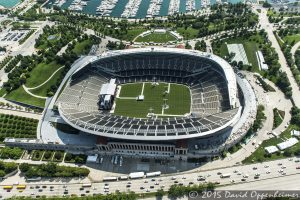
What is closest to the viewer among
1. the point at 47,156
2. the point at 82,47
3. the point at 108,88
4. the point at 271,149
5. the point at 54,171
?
the point at 54,171

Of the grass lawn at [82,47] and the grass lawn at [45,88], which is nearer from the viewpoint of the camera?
the grass lawn at [45,88]

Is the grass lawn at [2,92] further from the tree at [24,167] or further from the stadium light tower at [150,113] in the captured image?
the stadium light tower at [150,113]

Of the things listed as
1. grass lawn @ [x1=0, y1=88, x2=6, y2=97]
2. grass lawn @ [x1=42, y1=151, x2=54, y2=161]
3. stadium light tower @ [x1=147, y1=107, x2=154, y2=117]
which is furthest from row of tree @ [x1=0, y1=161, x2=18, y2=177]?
stadium light tower @ [x1=147, y1=107, x2=154, y2=117]

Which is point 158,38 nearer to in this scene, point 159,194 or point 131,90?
point 131,90

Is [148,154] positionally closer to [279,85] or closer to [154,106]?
[154,106]

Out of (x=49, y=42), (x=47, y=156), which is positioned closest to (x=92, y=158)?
(x=47, y=156)

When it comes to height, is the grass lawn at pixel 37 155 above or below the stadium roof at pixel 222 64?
below

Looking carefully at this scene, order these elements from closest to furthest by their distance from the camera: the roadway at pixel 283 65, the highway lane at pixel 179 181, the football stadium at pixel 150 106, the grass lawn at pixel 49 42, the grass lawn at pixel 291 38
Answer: the highway lane at pixel 179 181
the football stadium at pixel 150 106
the roadway at pixel 283 65
the grass lawn at pixel 291 38
the grass lawn at pixel 49 42

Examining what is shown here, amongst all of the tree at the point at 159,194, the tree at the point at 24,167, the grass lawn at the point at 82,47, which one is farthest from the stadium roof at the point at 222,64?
the tree at the point at 24,167

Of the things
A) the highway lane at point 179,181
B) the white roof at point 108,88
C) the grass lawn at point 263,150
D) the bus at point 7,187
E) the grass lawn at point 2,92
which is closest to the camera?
the highway lane at point 179,181
